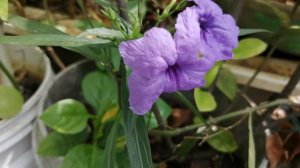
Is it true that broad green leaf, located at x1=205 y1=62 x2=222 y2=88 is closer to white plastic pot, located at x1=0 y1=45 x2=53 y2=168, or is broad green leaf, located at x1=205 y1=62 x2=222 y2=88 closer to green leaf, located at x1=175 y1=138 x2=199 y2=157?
green leaf, located at x1=175 y1=138 x2=199 y2=157

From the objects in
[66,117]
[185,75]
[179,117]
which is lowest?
[179,117]

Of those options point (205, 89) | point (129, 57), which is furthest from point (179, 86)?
point (205, 89)

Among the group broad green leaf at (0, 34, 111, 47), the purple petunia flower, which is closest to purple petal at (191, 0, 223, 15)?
the purple petunia flower

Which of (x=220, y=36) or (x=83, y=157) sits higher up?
(x=220, y=36)

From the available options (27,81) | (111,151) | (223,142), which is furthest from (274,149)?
(27,81)

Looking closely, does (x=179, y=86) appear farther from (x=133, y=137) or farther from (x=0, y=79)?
(x=0, y=79)

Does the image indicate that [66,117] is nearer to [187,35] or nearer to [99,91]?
[99,91]
